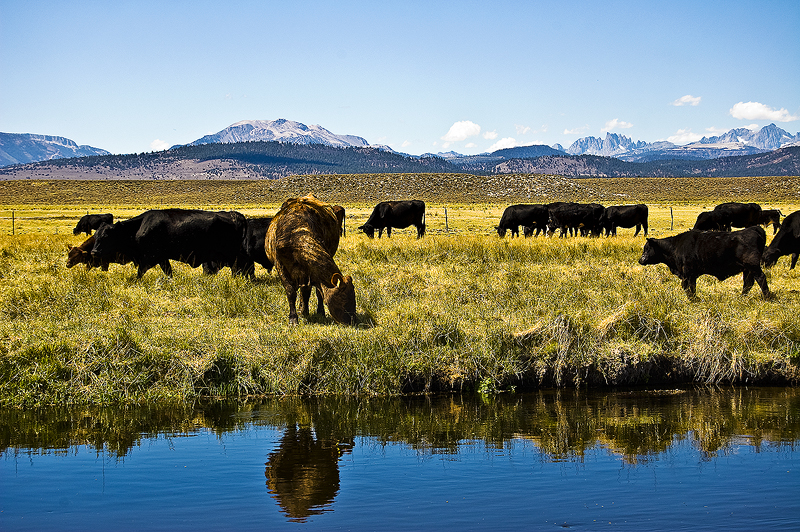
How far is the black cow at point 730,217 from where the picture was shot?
3338cm

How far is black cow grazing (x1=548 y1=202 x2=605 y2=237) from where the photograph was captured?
35062mm

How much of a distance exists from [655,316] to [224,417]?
20.5 ft

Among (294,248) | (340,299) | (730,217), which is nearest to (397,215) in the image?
(730,217)

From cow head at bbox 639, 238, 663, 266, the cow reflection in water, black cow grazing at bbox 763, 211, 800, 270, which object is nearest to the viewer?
the cow reflection in water

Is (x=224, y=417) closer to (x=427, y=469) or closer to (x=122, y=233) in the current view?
(x=427, y=469)

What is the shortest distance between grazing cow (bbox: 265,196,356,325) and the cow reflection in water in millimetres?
3189

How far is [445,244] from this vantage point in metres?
18.2

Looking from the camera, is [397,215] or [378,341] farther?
[397,215]

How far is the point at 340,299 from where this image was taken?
417 inches

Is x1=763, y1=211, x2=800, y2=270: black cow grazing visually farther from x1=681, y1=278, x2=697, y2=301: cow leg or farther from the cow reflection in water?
the cow reflection in water

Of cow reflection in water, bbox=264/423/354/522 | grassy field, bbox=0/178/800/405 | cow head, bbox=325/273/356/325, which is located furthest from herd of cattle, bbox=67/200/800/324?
cow reflection in water, bbox=264/423/354/522


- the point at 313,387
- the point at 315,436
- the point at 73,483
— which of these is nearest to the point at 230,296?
the point at 313,387

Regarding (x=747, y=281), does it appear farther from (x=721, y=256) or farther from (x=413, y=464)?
(x=413, y=464)

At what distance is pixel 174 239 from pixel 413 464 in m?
10.00
